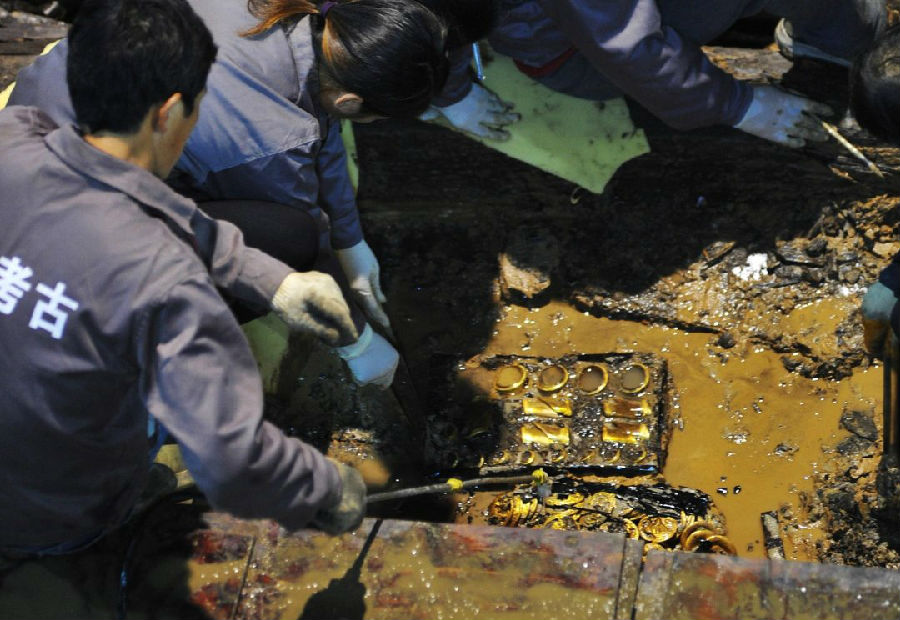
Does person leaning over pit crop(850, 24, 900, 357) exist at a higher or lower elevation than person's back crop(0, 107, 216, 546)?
higher

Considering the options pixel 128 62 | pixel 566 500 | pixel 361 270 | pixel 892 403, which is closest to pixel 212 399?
pixel 128 62

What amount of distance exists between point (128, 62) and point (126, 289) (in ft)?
1.37

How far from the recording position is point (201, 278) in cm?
159

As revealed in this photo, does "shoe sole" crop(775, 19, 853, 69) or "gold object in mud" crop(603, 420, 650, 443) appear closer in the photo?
"gold object in mud" crop(603, 420, 650, 443)

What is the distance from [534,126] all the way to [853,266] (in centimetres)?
122

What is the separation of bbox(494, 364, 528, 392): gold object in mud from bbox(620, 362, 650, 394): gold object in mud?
0.34 m

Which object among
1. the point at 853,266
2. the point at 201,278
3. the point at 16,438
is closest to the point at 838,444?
the point at 853,266

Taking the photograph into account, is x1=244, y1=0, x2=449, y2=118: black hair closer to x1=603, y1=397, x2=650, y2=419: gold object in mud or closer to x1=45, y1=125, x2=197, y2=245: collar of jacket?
x1=45, y1=125, x2=197, y2=245: collar of jacket

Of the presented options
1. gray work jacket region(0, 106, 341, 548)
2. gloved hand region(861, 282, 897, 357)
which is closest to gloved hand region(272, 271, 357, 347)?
gray work jacket region(0, 106, 341, 548)

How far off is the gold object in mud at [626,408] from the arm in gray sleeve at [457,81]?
1137 millimetres

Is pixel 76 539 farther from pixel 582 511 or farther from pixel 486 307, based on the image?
pixel 486 307

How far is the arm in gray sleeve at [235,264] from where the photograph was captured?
196 centimetres

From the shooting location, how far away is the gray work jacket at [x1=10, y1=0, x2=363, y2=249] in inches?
86.4

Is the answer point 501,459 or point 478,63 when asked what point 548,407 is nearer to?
point 501,459
